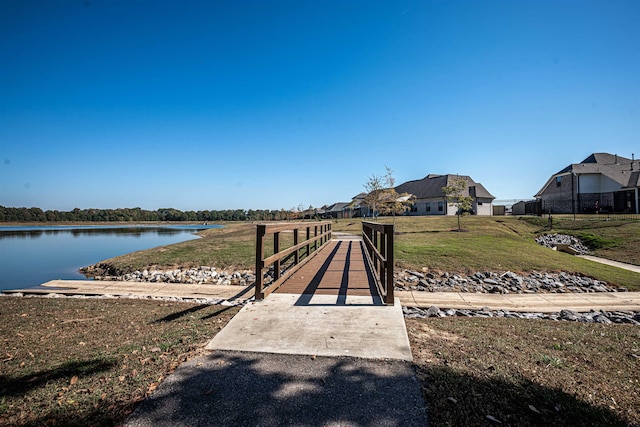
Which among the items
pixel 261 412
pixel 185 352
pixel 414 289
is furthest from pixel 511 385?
pixel 414 289

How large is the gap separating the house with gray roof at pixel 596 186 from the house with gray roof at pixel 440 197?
691 cm

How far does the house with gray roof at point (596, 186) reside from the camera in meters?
30.9

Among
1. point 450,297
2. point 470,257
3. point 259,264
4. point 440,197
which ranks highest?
point 440,197

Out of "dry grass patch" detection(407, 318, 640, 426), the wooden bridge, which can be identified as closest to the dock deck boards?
the wooden bridge

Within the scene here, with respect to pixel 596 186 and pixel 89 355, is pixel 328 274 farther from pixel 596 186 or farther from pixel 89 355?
pixel 596 186

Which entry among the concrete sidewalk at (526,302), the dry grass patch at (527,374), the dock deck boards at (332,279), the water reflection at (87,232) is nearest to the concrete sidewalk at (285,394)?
the dry grass patch at (527,374)

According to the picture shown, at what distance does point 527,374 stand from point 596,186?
4206 cm

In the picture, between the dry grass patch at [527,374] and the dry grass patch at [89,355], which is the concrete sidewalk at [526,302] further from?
the dry grass patch at [89,355]

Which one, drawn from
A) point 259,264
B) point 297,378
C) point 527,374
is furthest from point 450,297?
point 297,378

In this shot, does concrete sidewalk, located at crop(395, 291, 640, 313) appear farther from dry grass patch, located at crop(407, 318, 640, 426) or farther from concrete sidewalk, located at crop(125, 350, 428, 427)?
concrete sidewalk, located at crop(125, 350, 428, 427)

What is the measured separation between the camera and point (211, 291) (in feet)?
27.0

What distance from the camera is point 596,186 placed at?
111 ft

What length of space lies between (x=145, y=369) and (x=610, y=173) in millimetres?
45353

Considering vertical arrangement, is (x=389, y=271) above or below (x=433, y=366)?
above
